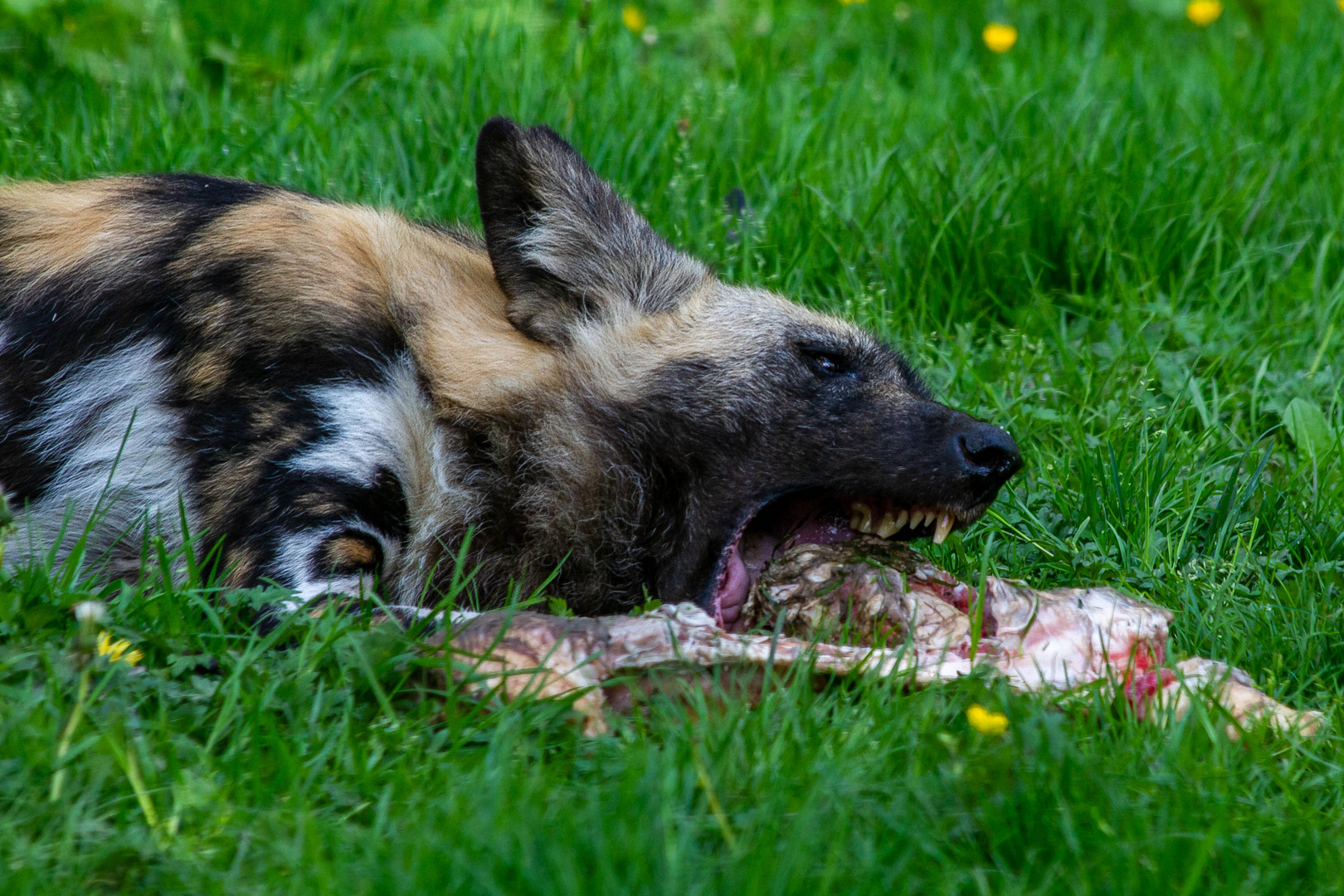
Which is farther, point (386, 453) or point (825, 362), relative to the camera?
point (825, 362)

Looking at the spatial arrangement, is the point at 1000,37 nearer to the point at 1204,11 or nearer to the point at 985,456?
the point at 1204,11

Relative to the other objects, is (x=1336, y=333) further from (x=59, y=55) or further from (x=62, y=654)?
(x=59, y=55)

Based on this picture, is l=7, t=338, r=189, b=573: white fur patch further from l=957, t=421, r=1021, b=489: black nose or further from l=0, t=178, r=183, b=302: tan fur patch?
l=957, t=421, r=1021, b=489: black nose

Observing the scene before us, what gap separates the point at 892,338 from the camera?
4.52 m

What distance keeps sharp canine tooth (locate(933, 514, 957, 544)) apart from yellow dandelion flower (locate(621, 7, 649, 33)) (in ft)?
12.3

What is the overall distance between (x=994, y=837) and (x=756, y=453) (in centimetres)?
130

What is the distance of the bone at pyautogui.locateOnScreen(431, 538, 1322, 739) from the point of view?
99.3 inches

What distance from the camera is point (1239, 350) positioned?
14.8 feet

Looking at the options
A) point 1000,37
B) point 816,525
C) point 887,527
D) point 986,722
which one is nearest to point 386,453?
point 816,525

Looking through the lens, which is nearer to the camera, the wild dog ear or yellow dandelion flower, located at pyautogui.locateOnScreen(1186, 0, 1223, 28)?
the wild dog ear

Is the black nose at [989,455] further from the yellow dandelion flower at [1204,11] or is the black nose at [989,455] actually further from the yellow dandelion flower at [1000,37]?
the yellow dandelion flower at [1204,11]

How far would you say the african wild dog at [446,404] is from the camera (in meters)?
3.01

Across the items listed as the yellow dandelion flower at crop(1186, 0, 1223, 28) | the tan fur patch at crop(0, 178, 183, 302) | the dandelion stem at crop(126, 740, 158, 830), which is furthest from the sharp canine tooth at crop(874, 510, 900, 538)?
the yellow dandelion flower at crop(1186, 0, 1223, 28)

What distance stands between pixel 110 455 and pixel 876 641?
1.73 metres
